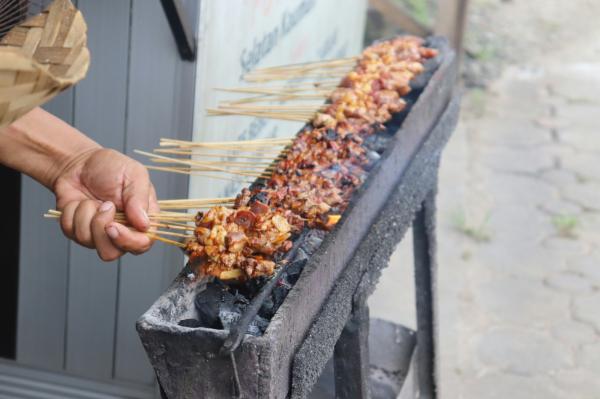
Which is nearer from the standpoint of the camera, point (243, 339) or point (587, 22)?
point (243, 339)

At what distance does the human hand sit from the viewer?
2258 millimetres

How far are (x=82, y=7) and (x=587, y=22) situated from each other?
8.76m

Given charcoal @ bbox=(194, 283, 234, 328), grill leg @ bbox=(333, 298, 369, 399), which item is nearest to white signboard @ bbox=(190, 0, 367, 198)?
grill leg @ bbox=(333, 298, 369, 399)

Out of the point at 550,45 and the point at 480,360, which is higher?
the point at 550,45

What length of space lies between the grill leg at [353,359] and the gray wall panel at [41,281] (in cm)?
145

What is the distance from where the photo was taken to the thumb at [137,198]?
2295 millimetres

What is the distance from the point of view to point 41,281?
3.70 m

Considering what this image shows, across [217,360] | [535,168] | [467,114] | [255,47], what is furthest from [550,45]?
[217,360]

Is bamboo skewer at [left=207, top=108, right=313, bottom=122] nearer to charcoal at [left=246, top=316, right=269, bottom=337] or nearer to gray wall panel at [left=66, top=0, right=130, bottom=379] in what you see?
gray wall panel at [left=66, top=0, right=130, bottom=379]

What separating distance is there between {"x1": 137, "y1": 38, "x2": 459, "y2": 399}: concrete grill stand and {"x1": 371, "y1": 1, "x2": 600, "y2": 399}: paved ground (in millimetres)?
1107

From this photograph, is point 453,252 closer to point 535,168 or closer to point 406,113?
point 535,168

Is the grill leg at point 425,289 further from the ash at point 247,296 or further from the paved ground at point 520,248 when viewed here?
the ash at point 247,296

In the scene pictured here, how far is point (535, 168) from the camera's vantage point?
291 inches

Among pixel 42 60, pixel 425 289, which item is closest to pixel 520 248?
pixel 425 289
